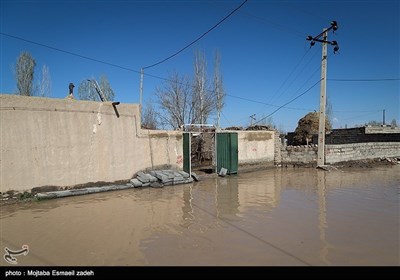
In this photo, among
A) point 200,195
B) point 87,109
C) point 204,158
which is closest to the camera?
point 200,195

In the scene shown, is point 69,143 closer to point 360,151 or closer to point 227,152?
point 227,152

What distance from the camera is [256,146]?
61.7 feet

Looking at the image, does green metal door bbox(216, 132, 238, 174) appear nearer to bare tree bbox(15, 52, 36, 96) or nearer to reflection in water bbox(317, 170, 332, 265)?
reflection in water bbox(317, 170, 332, 265)

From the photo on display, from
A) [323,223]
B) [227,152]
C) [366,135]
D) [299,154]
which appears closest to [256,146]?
[227,152]

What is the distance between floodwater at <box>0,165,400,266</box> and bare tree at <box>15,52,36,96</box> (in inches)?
623

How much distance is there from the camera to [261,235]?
5.88m

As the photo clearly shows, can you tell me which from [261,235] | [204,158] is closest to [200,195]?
[261,235]

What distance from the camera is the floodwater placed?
4801 millimetres

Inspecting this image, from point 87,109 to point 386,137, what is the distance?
25.1 metres

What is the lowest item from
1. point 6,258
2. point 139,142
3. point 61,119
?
point 6,258

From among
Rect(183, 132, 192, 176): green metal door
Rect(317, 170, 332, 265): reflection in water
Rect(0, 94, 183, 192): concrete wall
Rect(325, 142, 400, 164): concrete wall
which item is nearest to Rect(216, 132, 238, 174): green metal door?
Rect(183, 132, 192, 176): green metal door

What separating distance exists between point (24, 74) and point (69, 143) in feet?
49.0

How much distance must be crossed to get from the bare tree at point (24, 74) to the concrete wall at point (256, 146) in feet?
52.7

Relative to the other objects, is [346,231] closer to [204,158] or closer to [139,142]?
[139,142]
